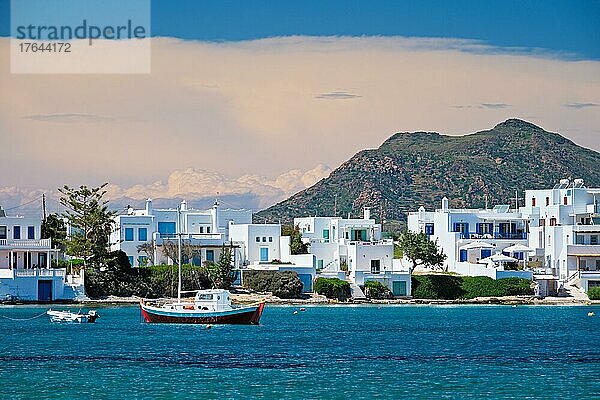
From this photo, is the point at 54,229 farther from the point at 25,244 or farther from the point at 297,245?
the point at 297,245

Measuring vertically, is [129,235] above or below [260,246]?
above

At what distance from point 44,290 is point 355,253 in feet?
69.7

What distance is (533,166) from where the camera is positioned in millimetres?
163750

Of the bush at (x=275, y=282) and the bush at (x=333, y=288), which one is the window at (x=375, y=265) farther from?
the bush at (x=275, y=282)

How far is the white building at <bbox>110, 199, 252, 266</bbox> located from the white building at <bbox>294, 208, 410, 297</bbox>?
7.27 m

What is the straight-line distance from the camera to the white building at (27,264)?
75.8 meters

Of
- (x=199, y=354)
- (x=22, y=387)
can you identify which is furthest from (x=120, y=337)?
(x=22, y=387)

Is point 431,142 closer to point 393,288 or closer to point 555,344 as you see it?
point 393,288

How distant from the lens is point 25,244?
7906 centimetres

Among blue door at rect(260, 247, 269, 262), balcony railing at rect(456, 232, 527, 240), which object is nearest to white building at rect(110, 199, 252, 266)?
blue door at rect(260, 247, 269, 262)

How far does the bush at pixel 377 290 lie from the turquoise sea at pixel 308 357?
852 centimetres

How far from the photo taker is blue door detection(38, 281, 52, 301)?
75.9m

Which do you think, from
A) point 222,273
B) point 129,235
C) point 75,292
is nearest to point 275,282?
point 222,273

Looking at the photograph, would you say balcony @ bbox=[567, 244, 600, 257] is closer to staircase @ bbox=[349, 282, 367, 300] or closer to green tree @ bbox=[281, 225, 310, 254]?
staircase @ bbox=[349, 282, 367, 300]
